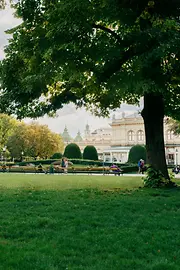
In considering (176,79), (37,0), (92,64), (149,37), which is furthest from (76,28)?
(176,79)

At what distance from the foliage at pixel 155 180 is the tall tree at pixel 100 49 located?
1.04ft

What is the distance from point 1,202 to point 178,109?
9373mm

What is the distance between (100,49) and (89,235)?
21.5 ft

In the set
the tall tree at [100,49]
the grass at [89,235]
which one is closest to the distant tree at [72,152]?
the tall tree at [100,49]

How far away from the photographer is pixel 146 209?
8.21 m

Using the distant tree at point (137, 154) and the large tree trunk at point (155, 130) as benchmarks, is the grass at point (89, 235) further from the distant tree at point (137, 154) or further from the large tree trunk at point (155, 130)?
the distant tree at point (137, 154)

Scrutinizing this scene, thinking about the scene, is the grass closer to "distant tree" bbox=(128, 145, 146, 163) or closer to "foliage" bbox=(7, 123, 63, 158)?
"distant tree" bbox=(128, 145, 146, 163)

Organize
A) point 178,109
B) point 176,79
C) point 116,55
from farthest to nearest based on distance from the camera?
point 178,109 → point 176,79 → point 116,55

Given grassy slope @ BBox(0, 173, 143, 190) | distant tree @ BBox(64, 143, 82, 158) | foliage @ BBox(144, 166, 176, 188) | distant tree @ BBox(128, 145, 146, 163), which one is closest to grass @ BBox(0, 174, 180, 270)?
foliage @ BBox(144, 166, 176, 188)

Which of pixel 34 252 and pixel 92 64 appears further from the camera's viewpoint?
pixel 92 64

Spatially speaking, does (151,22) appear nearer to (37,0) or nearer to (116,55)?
(116,55)

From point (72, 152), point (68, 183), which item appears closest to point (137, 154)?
point (72, 152)

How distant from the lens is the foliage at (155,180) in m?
13.4

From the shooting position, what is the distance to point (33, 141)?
58406 mm
